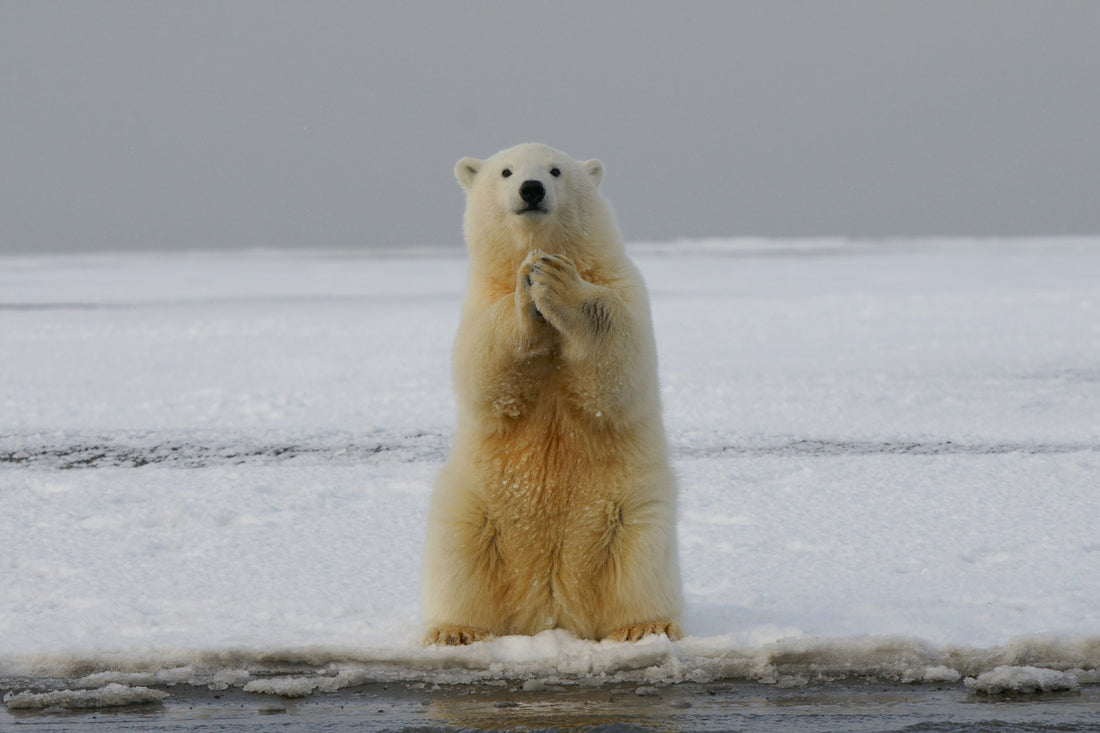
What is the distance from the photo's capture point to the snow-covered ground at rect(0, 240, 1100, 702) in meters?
3.27

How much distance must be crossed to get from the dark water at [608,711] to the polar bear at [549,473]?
0.42m

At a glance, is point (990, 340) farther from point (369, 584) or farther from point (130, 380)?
point (369, 584)

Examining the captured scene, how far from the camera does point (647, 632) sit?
3381 mm

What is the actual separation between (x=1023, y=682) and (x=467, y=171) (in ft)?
7.14

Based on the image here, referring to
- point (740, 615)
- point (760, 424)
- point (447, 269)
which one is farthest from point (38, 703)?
point (447, 269)

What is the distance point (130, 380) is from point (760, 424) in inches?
207

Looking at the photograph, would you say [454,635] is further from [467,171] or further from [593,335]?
[467,171]

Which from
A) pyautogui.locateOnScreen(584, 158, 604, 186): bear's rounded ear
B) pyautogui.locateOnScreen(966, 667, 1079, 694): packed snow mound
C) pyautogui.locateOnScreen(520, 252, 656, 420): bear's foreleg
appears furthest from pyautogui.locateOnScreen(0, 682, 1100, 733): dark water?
pyautogui.locateOnScreen(584, 158, 604, 186): bear's rounded ear

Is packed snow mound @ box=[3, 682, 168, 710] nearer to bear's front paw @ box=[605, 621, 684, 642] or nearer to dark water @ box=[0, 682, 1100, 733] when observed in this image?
dark water @ box=[0, 682, 1100, 733]

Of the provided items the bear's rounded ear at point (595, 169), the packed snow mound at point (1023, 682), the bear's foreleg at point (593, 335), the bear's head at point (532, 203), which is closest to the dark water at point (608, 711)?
the packed snow mound at point (1023, 682)

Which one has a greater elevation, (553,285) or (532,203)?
(532,203)

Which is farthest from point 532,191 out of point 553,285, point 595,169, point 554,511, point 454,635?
point 454,635

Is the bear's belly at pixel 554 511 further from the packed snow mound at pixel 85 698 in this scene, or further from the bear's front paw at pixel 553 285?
the packed snow mound at pixel 85 698

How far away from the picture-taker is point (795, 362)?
10383mm
